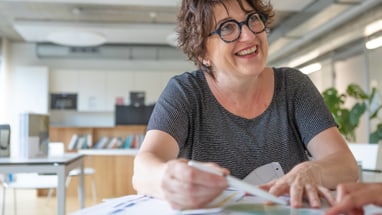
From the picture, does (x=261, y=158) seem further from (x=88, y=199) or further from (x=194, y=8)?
(x=88, y=199)

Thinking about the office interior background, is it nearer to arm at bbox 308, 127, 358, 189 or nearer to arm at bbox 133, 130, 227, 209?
arm at bbox 308, 127, 358, 189

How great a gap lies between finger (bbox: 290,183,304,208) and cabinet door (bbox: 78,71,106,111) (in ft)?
28.4

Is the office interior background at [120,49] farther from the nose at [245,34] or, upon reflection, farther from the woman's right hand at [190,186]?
the woman's right hand at [190,186]

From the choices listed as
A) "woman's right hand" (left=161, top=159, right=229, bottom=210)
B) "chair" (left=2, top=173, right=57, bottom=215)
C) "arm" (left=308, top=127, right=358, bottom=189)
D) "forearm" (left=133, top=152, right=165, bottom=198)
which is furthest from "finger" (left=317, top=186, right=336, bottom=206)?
"chair" (left=2, top=173, right=57, bottom=215)

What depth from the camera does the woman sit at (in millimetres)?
1153

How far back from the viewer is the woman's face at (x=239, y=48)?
3.78 feet

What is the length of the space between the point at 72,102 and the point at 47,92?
1.95 ft

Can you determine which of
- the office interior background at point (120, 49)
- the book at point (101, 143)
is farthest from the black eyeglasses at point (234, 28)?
the book at point (101, 143)

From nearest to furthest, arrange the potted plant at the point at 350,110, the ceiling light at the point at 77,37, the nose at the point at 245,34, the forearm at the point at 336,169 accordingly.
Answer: the forearm at the point at 336,169
the nose at the point at 245,34
the potted plant at the point at 350,110
the ceiling light at the point at 77,37

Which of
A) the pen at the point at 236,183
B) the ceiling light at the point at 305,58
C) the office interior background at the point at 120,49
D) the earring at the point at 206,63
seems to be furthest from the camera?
the ceiling light at the point at 305,58

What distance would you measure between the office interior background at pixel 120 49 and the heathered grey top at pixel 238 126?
326cm

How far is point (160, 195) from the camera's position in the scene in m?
0.82

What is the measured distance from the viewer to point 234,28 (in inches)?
45.5

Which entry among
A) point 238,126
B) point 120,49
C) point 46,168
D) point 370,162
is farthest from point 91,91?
point 238,126
